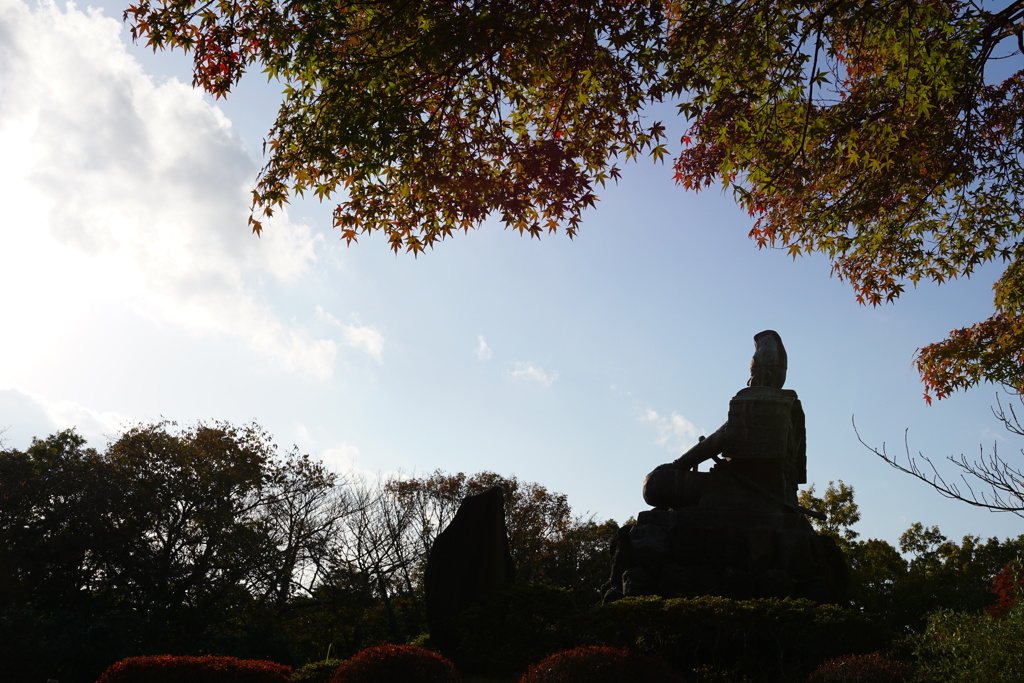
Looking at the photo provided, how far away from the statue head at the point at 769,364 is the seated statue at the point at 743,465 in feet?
0.79

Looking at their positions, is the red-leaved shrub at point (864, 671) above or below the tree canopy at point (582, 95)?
below

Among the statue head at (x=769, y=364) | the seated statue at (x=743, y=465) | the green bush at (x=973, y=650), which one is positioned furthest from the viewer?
the statue head at (x=769, y=364)

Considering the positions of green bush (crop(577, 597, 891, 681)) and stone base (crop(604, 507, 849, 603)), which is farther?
stone base (crop(604, 507, 849, 603))

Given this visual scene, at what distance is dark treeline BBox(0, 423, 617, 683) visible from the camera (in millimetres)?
12523

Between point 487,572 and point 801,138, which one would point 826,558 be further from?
point 801,138

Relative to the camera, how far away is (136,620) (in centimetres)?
1271

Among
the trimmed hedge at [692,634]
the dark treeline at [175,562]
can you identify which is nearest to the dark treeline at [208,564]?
the dark treeline at [175,562]

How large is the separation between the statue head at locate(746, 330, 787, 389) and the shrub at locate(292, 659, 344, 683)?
6233 mm

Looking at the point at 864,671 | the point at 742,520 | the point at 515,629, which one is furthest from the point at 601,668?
the point at 742,520

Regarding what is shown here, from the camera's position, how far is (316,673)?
300 inches

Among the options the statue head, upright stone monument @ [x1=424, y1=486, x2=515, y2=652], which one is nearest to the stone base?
upright stone monument @ [x1=424, y1=486, x2=515, y2=652]

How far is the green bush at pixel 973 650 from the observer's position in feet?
17.0

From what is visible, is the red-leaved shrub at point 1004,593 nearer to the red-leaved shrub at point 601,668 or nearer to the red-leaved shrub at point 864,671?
the red-leaved shrub at point 864,671

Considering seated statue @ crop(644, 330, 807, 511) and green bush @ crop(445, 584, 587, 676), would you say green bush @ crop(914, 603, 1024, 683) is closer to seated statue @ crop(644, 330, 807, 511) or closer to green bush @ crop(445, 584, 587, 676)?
green bush @ crop(445, 584, 587, 676)
